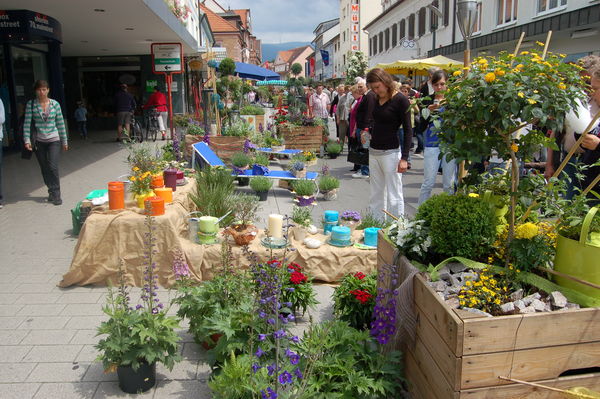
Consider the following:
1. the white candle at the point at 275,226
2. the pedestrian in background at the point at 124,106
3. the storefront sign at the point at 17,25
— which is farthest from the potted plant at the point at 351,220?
the pedestrian in background at the point at 124,106

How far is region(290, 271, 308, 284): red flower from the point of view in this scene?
361cm

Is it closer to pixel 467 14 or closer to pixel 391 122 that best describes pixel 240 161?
pixel 391 122

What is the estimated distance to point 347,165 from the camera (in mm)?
11883

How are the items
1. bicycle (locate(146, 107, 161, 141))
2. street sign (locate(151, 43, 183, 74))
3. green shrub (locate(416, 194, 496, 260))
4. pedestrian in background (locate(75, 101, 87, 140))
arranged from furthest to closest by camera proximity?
pedestrian in background (locate(75, 101, 87, 140)) < bicycle (locate(146, 107, 161, 141)) < street sign (locate(151, 43, 183, 74)) < green shrub (locate(416, 194, 496, 260))

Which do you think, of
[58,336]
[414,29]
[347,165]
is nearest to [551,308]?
[58,336]

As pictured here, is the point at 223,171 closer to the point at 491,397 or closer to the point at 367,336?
the point at 367,336

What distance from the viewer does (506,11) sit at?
60.6 ft

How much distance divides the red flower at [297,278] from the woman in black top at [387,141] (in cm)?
205

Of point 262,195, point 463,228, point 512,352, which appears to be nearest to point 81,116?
point 262,195

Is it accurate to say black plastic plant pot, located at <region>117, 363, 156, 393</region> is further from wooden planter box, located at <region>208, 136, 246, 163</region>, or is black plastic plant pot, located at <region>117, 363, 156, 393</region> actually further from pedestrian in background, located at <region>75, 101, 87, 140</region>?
pedestrian in background, located at <region>75, 101, 87, 140</region>

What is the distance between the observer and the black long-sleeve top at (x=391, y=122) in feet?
17.4

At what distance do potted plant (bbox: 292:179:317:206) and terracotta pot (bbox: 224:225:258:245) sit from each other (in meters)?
2.76

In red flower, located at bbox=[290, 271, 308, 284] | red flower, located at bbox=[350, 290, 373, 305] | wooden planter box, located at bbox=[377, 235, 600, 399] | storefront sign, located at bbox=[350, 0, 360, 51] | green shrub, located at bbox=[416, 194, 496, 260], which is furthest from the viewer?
storefront sign, located at bbox=[350, 0, 360, 51]

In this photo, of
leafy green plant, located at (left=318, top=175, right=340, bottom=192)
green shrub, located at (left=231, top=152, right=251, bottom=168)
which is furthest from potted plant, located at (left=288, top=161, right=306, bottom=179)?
green shrub, located at (left=231, top=152, right=251, bottom=168)
